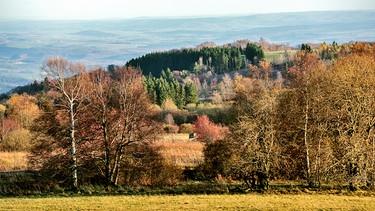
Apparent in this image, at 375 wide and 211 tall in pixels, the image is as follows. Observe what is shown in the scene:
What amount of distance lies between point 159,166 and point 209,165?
143 inches

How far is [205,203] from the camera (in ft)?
64.3

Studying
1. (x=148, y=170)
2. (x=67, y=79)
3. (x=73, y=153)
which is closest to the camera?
(x=73, y=153)

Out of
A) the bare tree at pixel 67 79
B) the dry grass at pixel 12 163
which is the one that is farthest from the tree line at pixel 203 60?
the bare tree at pixel 67 79

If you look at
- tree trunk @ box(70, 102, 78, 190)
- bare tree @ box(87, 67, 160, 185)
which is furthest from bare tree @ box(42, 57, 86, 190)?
bare tree @ box(87, 67, 160, 185)

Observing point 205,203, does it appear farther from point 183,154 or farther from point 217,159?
point 183,154

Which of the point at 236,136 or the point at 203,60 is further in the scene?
the point at 203,60

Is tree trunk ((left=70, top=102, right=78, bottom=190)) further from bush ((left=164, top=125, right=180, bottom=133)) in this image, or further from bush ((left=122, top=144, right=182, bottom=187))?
bush ((left=164, top=125, right=180, bottom=133))

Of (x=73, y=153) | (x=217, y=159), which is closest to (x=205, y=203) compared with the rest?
(x=217, y=159)

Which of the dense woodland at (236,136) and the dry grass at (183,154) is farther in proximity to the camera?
the dry grass at (183,154)

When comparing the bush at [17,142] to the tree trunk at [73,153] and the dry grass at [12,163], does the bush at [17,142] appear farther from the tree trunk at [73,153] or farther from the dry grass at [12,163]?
the tree trunk at [73,153]

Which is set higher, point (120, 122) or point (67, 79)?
point (67, 79)

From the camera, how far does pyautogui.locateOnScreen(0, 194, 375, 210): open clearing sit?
18625 mm

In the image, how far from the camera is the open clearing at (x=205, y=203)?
1862 cm

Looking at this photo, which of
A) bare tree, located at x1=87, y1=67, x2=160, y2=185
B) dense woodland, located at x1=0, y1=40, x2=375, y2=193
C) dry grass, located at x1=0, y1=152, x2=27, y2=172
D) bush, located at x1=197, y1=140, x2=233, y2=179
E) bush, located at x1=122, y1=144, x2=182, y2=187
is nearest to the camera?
dense woodland, located at x1=0, y1=40, x2=375, y2=193
